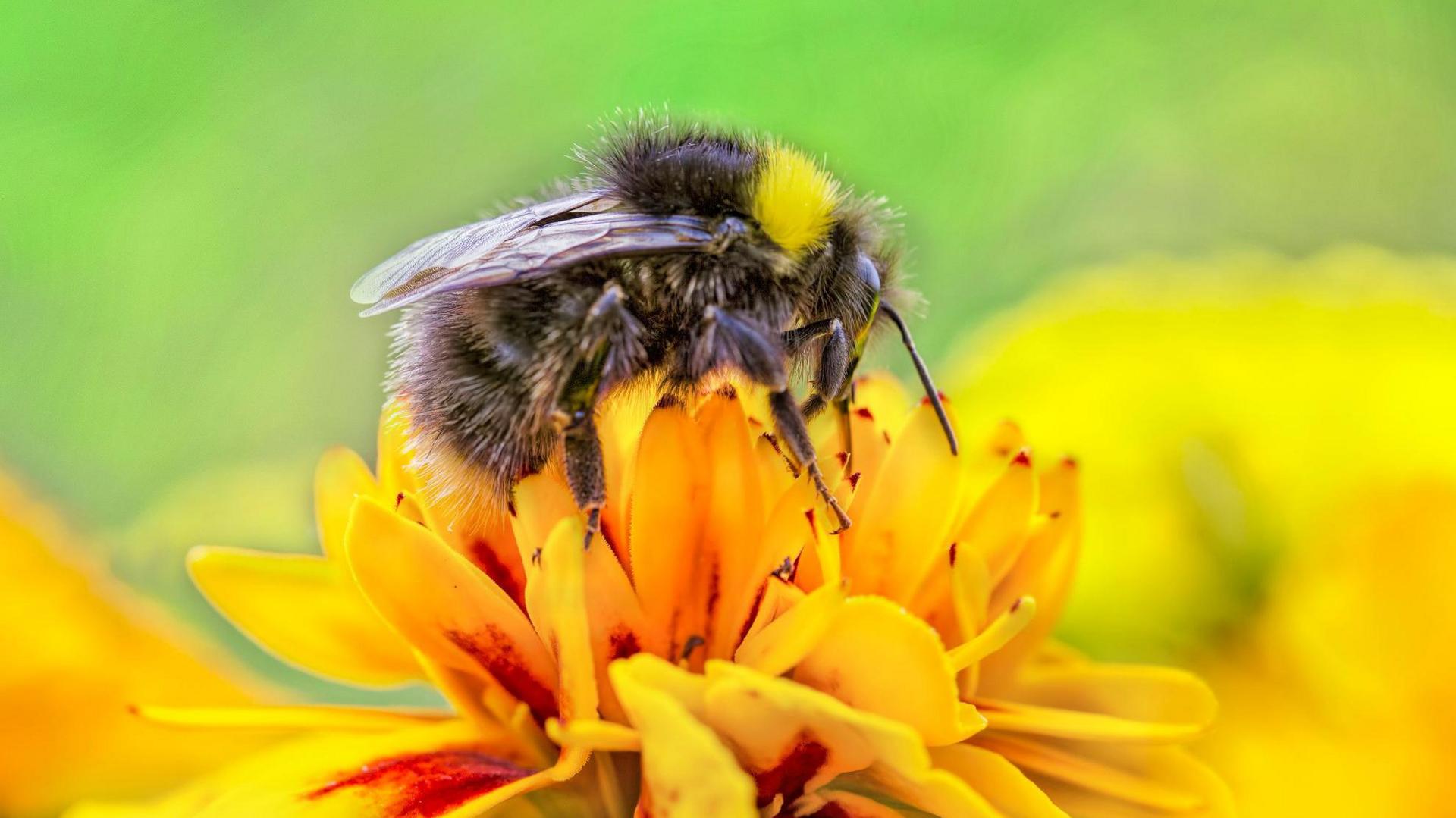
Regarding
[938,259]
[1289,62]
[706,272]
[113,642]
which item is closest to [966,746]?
[706,272]

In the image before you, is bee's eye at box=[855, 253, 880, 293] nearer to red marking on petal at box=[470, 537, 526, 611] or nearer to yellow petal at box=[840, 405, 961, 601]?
yellow petal at box=[840, 405, 961, 601]

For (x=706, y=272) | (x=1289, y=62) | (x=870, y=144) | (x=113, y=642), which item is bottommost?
(x=113, y=642)

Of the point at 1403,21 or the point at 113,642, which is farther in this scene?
the point at 1403,21

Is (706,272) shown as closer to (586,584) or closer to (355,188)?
(586,584)

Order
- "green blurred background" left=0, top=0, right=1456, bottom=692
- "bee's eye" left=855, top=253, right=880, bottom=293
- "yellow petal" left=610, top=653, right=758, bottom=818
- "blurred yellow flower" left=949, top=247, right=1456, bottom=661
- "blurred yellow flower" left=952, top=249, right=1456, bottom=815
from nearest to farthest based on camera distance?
"yellow petal" left=610, top=653, right=758, bottom=818 → "bee's eye" left=855, top=253, right=880, bottom=293 → "blurred yellow flower" left=952, top=249, right=1456, bottom=815 → "blurred yellow flower" left=949, top=247, right=1456, bottom=661 → "green blurred background" left=0, top=0, right=1456, bottom=692

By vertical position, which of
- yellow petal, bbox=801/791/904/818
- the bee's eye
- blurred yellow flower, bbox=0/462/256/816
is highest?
the bee's eye

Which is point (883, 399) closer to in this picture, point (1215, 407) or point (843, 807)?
point (843, 807)

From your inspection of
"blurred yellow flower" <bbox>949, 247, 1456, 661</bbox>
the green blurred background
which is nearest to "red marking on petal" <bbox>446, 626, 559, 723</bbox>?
"blurred yellow flower" <bbox>949, 247, 1456, 661</bbox>
